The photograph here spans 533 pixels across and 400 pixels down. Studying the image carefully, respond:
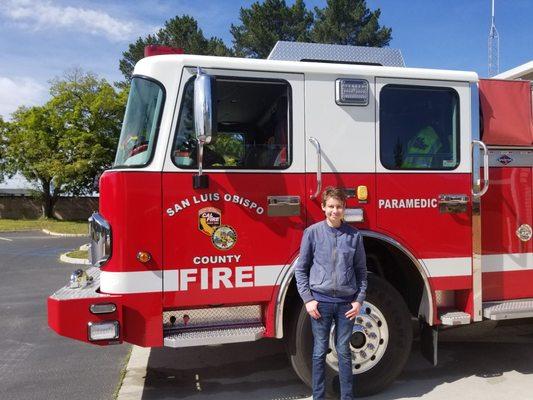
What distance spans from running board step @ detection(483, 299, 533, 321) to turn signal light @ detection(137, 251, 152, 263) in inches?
110

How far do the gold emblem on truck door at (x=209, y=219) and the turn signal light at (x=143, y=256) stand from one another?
0.43 m

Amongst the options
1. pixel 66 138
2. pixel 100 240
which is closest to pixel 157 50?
pixel 100 240

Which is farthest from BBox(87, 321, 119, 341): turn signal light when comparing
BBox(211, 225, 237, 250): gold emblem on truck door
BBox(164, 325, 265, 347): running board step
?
BBox(211, 225, 237, 250): gold emblem on truck door

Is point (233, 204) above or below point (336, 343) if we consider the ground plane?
above

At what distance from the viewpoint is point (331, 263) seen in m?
3.62

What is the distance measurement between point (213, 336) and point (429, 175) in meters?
2.19

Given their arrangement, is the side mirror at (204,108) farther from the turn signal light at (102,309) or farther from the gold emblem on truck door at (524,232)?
the gold emblem on truck door at (524,232)

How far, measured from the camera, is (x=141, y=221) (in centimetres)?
376

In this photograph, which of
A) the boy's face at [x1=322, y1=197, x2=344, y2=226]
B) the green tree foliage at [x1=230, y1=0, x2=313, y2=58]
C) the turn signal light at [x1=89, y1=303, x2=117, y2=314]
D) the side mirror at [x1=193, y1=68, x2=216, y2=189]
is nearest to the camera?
the side mirror at [x1=193, y1=68, x2=216, y2=189]

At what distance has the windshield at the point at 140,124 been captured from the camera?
385 centimetres

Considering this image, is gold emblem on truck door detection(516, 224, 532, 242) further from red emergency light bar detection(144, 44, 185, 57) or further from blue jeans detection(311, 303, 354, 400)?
red emergency light bar detection(144, 44, 185, 57)

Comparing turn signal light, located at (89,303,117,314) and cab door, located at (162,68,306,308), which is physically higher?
cab door, located at (162,68,306,308)

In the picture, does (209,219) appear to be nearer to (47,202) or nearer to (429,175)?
(429,175)

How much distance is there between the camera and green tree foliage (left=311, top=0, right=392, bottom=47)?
37156mm
